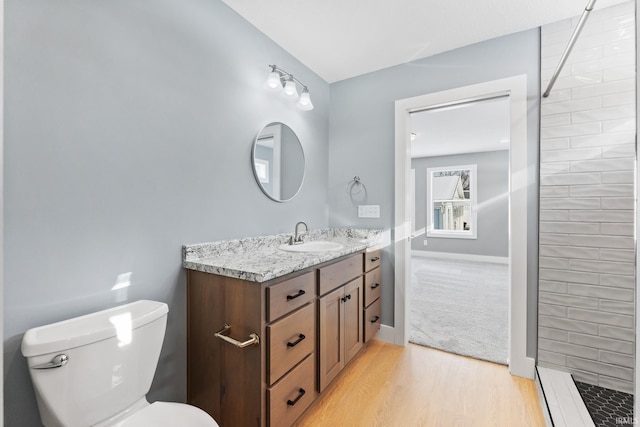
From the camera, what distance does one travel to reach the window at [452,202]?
617cm

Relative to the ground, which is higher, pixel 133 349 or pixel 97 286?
pixel 97 286

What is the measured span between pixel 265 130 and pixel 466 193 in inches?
216

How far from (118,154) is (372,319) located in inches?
80.2

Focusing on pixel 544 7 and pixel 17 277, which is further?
pixel 544 7

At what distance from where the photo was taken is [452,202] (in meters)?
6.41

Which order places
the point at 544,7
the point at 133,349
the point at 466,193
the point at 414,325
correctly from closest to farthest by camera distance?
the point at 133,349 < the point at 544,7 < the point at 414,325 < the point at 466,193

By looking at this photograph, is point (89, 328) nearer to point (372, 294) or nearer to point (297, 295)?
point (297, 295)

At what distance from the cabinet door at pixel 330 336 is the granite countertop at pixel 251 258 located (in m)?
0.26

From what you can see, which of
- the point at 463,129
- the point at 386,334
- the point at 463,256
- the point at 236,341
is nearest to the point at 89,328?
the point at 236,341

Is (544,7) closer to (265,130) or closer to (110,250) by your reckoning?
(265,130)

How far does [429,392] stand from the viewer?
1.83 meters

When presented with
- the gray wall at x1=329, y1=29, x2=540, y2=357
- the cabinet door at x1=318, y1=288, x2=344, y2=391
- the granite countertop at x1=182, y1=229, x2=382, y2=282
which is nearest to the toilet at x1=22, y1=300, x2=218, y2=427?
the granite countertop at x1=182, y1=229, x2=382, y2=282

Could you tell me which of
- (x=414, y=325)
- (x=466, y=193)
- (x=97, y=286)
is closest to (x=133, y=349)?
(x=97, y=286)

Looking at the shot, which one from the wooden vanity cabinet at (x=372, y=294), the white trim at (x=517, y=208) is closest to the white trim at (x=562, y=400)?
the white trim at (x=517, y=208)
